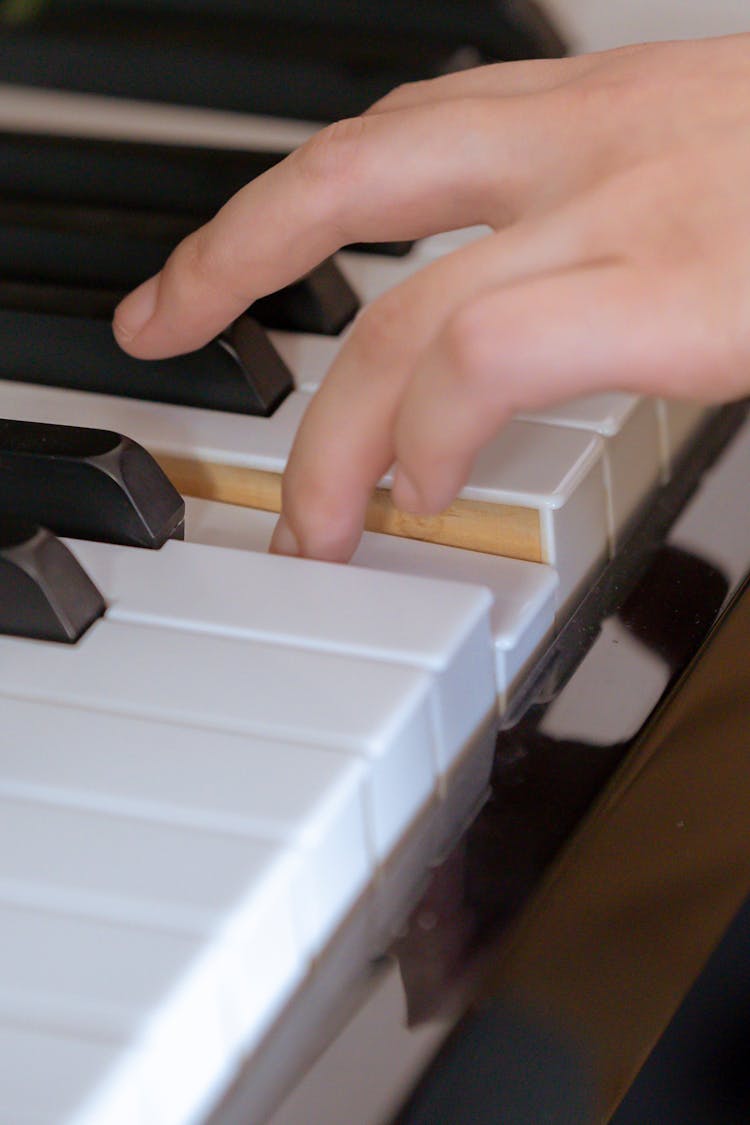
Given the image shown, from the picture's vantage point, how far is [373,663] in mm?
680

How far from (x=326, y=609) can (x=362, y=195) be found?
0.24 m

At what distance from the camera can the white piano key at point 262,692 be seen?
644mm

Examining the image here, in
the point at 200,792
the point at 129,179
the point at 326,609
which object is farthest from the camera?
the point at 129,179

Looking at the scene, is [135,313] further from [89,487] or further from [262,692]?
[262,692]

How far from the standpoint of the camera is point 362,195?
2.67 ft

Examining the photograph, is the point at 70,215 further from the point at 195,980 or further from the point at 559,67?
the point at 195,980

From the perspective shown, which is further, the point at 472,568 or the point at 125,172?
the point at 125,172

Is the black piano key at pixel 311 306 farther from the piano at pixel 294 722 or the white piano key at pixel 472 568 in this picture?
the white piano key at pixel 472 568

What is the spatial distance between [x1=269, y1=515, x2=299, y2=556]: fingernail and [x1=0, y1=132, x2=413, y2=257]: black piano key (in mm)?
312

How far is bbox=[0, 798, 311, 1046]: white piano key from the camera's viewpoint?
0.56 m

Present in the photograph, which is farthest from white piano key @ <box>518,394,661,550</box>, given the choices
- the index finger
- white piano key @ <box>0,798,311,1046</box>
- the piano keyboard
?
white piano key @ <box>0,798,311,1046</box>

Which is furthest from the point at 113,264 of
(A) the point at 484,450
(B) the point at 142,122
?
(A) the point at 484,450

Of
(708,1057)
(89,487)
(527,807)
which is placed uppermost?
(89,487)

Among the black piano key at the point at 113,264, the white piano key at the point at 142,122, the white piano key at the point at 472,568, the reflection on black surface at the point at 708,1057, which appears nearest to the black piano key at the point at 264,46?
the white piano key at the point at 142,122
